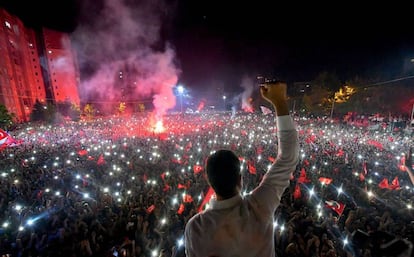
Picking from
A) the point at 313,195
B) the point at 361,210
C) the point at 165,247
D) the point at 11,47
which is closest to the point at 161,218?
the point at 165,247

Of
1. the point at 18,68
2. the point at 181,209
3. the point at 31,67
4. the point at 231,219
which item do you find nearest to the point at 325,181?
the point at 181,209

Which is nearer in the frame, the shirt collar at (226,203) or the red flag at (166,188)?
the shirt collar at (226,203)

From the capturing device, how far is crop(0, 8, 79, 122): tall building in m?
42.2

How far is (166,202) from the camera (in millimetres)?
6902

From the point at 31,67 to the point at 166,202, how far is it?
6541 cm

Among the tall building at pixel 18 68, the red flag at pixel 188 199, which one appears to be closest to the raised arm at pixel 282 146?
the red flag at pixel 188 199

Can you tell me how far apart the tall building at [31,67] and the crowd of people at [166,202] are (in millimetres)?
39959

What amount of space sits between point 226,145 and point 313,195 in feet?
22.8

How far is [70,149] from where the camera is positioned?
44.3ft

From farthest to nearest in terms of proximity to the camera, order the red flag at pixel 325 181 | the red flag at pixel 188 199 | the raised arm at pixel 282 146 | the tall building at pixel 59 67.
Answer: the tall building at pixel 59 67
the red flag at pixel 325 181
the red flag at pixel 188 199
the raised arm at pixel 282 146

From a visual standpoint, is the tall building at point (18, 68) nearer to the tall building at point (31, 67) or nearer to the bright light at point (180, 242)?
the tall building at point (31, 67)

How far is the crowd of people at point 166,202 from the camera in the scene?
192 inches

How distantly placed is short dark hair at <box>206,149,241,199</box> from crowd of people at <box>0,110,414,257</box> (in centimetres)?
110

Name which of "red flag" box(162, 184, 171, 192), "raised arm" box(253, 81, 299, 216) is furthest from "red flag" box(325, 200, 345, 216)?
"raised arm" box(253, 81, 299, 216)
